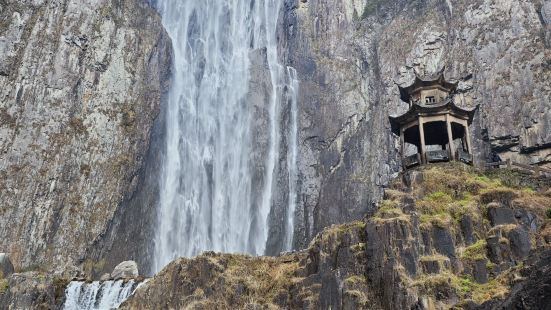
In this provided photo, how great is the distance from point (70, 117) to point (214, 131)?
40.5 feet

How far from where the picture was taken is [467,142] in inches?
1206

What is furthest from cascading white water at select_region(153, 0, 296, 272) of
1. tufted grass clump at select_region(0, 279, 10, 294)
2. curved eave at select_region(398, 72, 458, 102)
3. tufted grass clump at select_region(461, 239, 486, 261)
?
tufted grass clump at select_region(461, 239, 486, 261)

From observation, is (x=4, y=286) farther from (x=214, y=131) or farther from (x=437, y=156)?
(x=214, y=131)

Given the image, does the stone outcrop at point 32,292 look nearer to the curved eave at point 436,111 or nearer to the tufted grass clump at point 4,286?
the tufted grass clump at point 4,286

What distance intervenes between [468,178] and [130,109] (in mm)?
33101

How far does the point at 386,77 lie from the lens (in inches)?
2106

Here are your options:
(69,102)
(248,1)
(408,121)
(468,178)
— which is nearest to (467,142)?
(408,121)

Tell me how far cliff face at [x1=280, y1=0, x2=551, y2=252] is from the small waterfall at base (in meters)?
17.9

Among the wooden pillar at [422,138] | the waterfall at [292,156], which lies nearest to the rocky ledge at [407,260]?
the wooden pillar at [422,138]

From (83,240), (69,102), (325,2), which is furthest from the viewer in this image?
(325,2)

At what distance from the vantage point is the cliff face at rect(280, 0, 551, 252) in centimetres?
4359

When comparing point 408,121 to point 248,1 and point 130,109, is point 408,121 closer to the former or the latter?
point 130,109

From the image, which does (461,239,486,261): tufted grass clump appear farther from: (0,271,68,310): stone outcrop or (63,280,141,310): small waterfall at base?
(0,271,68,310): stone outcrop

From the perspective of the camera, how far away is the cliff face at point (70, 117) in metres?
43.6
